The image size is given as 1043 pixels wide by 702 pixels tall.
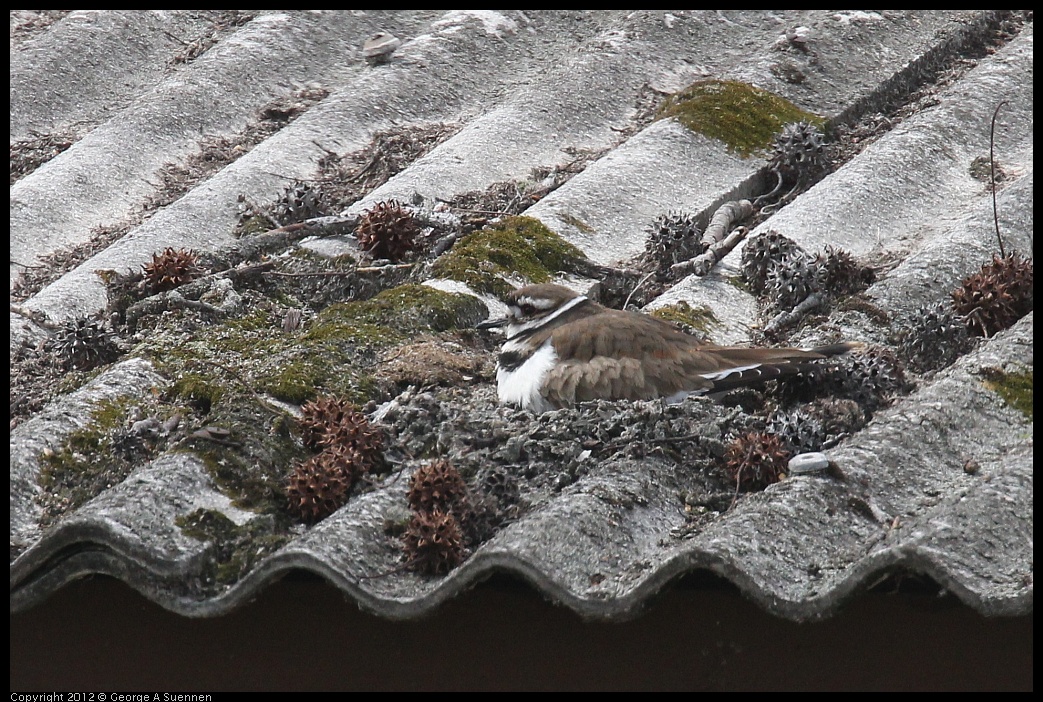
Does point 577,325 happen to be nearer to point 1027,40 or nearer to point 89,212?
point 89,212

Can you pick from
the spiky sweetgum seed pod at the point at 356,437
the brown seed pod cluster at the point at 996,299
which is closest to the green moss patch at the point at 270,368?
the spiky sweetgum seed pod at the point at 356,437

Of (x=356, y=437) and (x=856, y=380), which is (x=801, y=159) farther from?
(x=356, y=437)

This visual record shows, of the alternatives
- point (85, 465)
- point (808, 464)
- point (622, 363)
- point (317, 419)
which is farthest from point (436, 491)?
point (85, 465)

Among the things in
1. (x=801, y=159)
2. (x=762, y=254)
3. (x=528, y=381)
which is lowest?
(x=801, y=159)

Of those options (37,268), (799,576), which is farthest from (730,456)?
(37,268)

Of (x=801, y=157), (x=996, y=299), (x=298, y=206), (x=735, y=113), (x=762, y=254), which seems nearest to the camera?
(x=996, y=299)

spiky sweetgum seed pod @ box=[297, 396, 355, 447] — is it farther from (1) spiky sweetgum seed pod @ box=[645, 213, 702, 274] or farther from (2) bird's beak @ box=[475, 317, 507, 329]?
(1) spiky sweetgum seed pod @ box=[645, 213, 702, 274]
